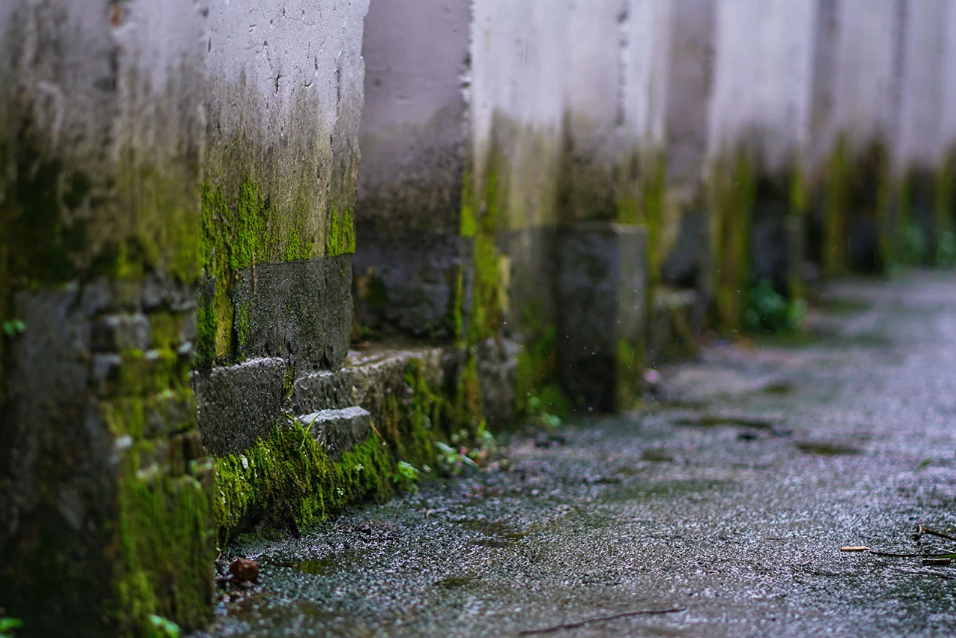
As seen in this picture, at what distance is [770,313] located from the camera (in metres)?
9.17

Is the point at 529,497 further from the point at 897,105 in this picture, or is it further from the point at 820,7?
the point at 897,105

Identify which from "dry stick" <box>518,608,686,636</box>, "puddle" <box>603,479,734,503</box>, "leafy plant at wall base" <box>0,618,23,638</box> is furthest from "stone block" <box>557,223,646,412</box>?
"leafy plant at wall base" <box>0,618,23,638</box>

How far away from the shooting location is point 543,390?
575 centimetres

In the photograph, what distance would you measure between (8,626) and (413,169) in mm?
2682

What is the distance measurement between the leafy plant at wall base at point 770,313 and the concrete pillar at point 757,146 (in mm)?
48

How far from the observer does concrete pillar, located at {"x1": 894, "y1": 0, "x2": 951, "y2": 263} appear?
1583 cm

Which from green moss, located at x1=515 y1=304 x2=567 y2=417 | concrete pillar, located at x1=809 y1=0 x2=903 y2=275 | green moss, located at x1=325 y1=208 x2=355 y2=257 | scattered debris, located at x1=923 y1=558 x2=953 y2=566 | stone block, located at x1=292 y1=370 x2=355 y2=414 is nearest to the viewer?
scattered debris, located at x1=923 y1=558 x2=953 y2=566

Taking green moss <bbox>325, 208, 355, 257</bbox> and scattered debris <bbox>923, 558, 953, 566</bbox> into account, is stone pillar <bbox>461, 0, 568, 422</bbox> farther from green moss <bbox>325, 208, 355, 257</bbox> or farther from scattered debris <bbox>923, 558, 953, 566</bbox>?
scattered debris <bbox>923, 558, 953, 566</bbox>


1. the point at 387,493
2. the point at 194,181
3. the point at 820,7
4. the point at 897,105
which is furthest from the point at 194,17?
the point at 897,105

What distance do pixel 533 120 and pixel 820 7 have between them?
25.9 ft

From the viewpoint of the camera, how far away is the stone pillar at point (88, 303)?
7.53ft

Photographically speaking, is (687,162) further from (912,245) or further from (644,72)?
(912,245)

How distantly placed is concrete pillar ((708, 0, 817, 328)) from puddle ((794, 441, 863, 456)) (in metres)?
3.44

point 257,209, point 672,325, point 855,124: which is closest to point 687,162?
point 672,325
